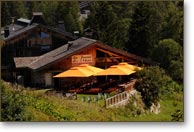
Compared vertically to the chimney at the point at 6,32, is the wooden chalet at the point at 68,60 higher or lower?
lower

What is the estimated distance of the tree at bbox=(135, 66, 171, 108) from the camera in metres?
7.86

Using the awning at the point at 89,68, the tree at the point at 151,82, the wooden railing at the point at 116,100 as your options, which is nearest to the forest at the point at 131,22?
the tree at the point at 151,82

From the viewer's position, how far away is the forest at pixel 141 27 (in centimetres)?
770

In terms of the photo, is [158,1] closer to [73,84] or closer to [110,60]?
[110,60]

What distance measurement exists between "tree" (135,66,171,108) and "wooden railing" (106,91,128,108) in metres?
0.20

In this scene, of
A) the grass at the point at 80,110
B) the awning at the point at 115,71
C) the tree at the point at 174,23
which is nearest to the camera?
the tree at the point at 174,23

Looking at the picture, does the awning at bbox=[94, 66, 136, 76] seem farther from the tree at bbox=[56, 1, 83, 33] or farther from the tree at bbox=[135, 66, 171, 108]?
the tree at bbox=[56, 1, 83, 33]

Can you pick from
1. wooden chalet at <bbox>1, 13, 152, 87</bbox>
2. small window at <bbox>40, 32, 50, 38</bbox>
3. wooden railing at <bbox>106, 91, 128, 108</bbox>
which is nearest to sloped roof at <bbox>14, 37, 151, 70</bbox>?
wooden chalet at <bbox>1, 13, 152, 87</bbox>

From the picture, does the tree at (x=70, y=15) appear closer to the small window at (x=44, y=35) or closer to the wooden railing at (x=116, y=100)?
the small window at (x=44, y=35)

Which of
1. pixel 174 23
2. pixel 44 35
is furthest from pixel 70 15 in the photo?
pixel 174 23

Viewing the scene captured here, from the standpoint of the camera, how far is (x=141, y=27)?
7910 millimetres

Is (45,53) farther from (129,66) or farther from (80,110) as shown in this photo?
(129,66)

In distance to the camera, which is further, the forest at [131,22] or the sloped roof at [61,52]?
the sloped roof at [61,52]

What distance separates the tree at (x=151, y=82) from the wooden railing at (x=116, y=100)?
20cm
